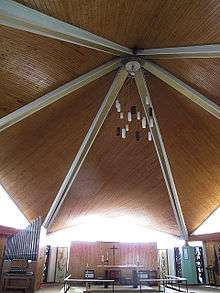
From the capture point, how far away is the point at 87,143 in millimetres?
8547

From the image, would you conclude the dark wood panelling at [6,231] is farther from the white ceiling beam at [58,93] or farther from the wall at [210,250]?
the wall at [210,250]

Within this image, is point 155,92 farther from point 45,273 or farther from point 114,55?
point 45,273

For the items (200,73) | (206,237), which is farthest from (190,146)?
(206,237)

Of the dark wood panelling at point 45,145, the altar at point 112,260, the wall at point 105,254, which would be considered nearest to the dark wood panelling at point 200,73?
the dark wood panelling at point 45,145

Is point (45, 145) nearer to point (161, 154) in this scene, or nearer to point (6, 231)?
point (161, 154)

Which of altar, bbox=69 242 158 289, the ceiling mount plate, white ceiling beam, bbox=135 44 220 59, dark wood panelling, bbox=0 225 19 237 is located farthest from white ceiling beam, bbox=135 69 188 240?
dark wood panelling, bbox=0 225 19 237

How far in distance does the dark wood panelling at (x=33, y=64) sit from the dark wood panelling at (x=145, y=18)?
0.61m

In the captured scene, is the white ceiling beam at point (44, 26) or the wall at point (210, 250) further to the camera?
the wall at point (210, 250)

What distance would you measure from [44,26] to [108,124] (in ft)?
13.9

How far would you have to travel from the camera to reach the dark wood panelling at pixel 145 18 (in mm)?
4117

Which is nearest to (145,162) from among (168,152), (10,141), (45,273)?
(168,152)

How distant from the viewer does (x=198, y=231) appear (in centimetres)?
1369

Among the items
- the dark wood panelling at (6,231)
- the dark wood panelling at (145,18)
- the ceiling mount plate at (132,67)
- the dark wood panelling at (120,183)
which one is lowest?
the dark wood panelling at (6,231)

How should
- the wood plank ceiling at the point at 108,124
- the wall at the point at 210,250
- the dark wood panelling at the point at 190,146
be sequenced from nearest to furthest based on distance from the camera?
the wood plank ceiling at the point at 108,124, the dark wood panelling at the point at 190,146, the wall at the point at 210,250
